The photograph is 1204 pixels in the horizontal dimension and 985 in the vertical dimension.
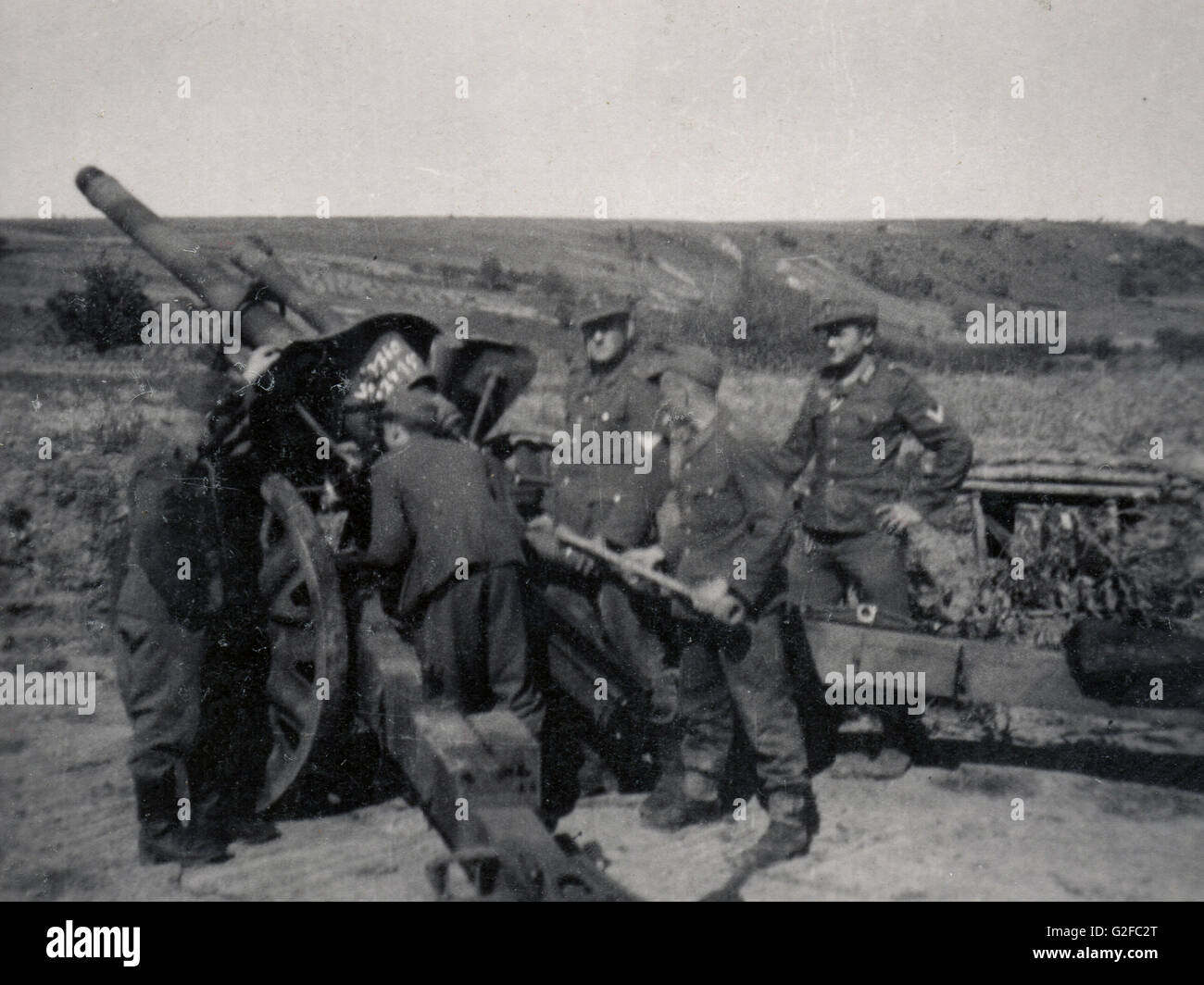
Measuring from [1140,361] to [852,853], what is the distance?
17.2 ft

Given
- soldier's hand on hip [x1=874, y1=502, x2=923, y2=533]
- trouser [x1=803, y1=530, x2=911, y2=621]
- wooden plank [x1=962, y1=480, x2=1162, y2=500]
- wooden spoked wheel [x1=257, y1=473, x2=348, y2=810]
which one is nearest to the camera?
wooden spoked wheel [x1=257, y1=473, x2=348, y2=810]

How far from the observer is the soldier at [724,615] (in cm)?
388

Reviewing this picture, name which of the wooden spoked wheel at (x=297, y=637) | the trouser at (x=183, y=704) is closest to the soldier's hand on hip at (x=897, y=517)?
the wooden spoked wheel at (x=297, y=637)

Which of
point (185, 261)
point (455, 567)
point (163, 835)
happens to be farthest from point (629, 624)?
point (185, 261)

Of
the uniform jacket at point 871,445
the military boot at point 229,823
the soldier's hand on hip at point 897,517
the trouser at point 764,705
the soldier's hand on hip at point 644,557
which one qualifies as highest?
the uniform jacket at point 871,445

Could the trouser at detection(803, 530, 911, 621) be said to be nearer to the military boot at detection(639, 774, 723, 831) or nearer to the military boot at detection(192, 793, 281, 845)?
the military boot at detection(639, 774, 723, 831)

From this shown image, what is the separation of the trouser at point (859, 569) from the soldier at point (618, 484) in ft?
2.46

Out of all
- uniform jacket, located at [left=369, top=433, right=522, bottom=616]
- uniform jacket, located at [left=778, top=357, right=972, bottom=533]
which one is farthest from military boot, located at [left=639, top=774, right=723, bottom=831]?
uniform jacket, located at [left=778, top=357, right=972, bottom=533]

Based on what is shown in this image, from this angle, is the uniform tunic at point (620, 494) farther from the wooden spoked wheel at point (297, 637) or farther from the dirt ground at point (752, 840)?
the wooden spoked wheel at point (297, 637)

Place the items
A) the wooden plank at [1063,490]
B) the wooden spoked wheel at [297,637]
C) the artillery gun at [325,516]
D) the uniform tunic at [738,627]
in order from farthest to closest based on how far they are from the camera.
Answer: the wooden plank at [1063,490], the uniform tunic at [738,627], the wooden spoked wheel at [297,637], the artillery gun at [325,516]

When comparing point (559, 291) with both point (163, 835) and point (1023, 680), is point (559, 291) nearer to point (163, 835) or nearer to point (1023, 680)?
point (1023, 680)

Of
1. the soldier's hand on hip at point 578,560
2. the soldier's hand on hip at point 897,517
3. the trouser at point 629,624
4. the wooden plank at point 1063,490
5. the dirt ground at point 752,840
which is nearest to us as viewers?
the dirt ground at point 752,840

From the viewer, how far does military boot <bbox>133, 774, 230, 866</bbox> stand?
3.75 metres

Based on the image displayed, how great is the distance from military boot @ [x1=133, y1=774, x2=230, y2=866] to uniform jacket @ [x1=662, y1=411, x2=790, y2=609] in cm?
197
